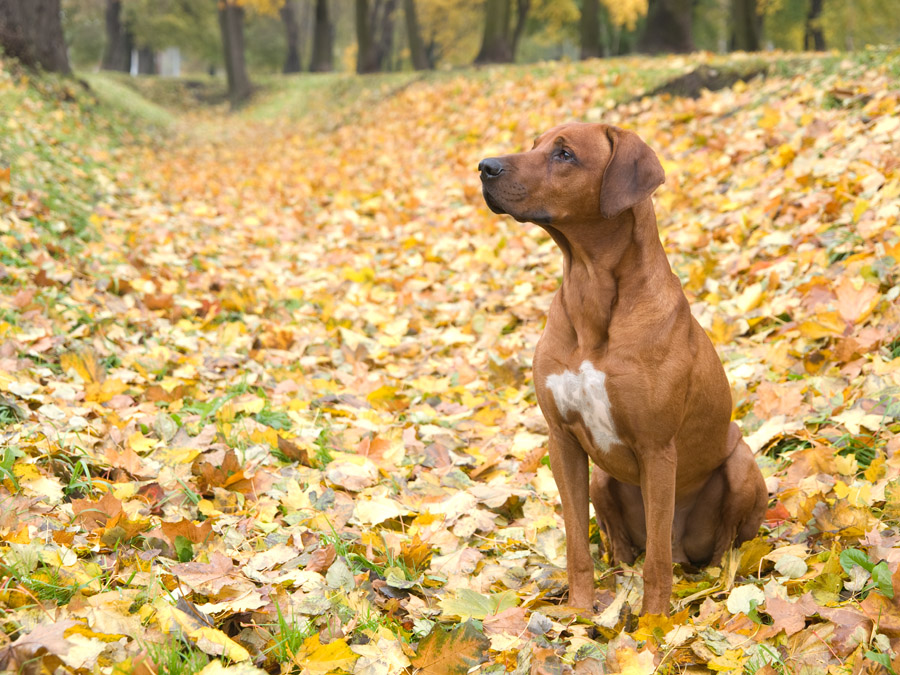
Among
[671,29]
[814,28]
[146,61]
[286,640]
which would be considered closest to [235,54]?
[671,29]

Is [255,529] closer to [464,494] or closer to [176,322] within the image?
[464,494]

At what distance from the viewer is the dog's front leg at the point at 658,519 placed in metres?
2.66

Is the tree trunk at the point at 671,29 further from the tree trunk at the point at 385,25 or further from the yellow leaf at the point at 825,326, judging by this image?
the tree trunk at the point at 385,25

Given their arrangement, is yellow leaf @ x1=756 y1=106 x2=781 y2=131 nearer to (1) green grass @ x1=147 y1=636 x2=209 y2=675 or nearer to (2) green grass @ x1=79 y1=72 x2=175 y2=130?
Result: (1) green grass @ x1=147 y1=636 x2=209 y2=675

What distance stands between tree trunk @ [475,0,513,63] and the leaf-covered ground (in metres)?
11.9

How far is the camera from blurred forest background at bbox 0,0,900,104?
1894 centimetres

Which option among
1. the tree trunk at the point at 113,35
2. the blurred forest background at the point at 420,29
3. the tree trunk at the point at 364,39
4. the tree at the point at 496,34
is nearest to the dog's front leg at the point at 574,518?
the blurred forest background at the point at 420,29

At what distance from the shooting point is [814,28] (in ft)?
101

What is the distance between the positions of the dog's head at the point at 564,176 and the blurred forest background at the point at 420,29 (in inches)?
622

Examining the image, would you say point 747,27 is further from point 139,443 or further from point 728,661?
point 728,661

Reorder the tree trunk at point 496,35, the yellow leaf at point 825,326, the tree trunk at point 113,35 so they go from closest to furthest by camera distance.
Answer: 1. the yellow leaf at point 825,326
2. the tree trunk at point 496,35
3. the tree trunk at point 113,35

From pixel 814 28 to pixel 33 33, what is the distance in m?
28.4

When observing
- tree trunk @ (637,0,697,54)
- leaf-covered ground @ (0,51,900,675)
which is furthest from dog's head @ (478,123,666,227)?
tree trunk @ (637,0,697,54)

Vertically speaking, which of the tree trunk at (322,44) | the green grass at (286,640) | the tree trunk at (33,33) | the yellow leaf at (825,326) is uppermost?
the tree trunk at (322,44)
